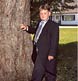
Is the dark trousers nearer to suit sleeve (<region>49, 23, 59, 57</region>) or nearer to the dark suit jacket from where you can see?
the dark suit jacket

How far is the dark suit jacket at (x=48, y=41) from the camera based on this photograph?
6.72 meters

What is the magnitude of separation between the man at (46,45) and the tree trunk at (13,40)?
0.91 metres

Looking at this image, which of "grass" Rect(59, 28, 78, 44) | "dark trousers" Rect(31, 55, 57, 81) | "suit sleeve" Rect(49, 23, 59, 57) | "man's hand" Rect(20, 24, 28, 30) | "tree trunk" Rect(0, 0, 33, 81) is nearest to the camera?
"suit sleeve" Rect(49, 23, 59, 57)

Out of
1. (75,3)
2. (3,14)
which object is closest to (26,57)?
(3,14)

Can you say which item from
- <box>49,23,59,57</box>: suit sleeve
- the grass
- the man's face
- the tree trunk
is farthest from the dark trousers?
the grass

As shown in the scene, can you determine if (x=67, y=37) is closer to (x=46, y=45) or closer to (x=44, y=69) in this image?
(x=44, y=69)

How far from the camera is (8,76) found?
7.96 metres

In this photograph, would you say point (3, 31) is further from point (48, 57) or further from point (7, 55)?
point (48, 57)

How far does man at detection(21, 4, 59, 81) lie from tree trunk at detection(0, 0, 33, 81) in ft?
3.00

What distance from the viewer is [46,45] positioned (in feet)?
22.4

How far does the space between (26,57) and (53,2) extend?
483 cm

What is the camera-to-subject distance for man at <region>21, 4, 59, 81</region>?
265 inches

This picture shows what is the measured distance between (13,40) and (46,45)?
4.19 feet

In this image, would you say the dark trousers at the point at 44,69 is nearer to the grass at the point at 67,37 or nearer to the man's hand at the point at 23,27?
the man's hand at the point at 23,27
